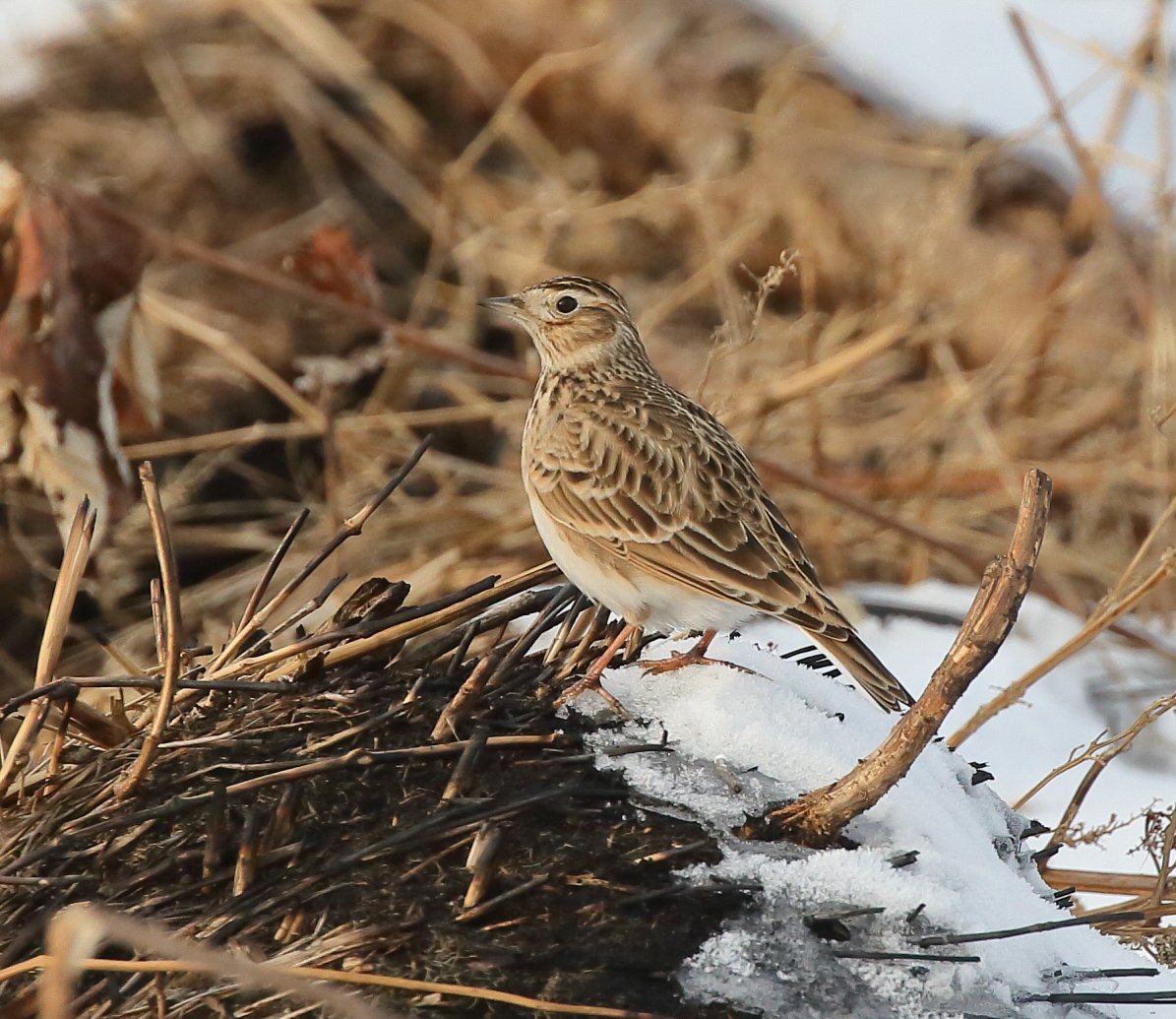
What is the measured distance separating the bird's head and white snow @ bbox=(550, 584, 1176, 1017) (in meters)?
1.16

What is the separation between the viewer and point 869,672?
3449 millimetres

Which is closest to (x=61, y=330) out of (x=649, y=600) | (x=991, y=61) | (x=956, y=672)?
(x=649, y=600)

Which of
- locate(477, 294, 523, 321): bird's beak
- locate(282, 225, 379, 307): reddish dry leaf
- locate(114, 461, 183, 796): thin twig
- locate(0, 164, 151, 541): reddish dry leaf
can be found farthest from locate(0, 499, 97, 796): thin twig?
locate(282, 225, 379, 307): reddish dry leaf

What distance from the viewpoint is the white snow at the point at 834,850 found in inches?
107

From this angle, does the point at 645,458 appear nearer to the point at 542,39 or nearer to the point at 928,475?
the point at 928,475

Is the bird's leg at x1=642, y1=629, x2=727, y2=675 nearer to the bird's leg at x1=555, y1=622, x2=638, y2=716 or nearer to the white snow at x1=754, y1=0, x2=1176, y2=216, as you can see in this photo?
the bird's leg at x1=555, y1=622, x2=638, y2=716

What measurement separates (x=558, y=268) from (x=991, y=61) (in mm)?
2766

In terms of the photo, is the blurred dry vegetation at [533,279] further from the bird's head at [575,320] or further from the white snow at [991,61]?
the bird's head at [575,320]

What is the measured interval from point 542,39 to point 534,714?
7.47 meters

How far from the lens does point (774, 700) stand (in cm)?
339

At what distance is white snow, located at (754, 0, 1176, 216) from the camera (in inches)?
321

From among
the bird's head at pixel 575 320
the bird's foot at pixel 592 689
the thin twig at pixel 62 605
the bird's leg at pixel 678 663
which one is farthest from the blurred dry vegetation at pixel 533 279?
the bird's foot at pixel 592 689

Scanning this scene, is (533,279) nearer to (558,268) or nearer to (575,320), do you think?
(558,268)

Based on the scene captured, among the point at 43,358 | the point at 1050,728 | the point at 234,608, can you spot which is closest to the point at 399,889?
the point at 43,358
